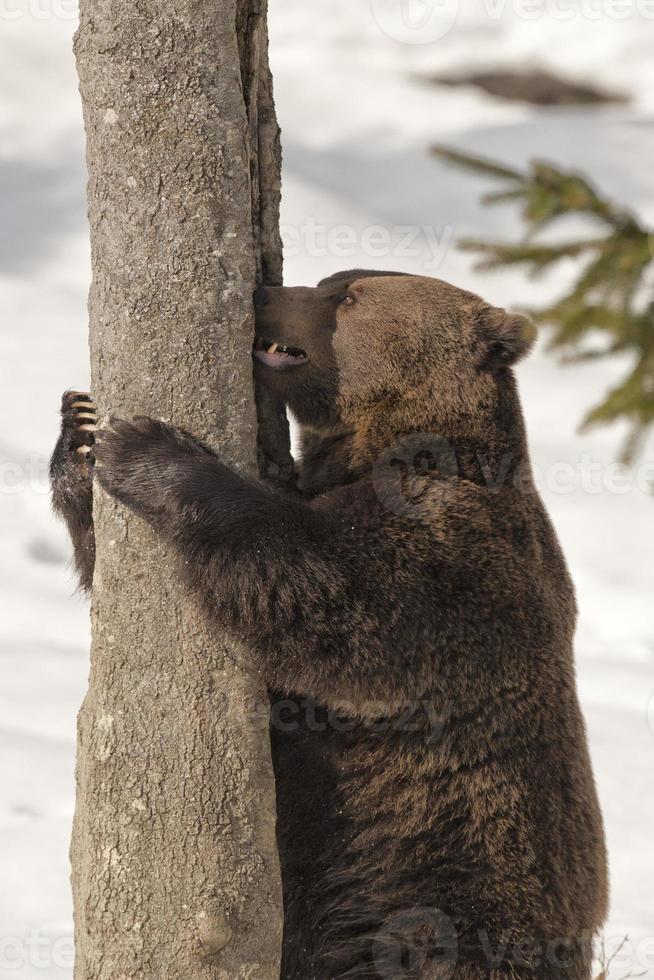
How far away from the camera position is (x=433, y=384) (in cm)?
439

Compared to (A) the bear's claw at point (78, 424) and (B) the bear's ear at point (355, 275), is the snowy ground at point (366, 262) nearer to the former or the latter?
(A) the bear's claw at point (78, 424)

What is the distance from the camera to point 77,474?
4488mm

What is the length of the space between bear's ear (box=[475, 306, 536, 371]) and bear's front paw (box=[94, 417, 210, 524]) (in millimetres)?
1221

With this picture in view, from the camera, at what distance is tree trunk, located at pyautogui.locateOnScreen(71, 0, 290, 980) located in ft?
11.7

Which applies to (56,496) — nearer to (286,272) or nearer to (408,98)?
(286,272)

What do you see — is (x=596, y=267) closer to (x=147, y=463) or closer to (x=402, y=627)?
(x=402, y=627)

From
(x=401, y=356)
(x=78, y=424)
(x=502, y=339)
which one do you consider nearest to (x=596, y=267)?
(x=502, y=339)

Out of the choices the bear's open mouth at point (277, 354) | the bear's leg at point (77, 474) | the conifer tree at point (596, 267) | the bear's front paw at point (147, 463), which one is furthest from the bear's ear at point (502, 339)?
the bear's leg at point (77, 474)

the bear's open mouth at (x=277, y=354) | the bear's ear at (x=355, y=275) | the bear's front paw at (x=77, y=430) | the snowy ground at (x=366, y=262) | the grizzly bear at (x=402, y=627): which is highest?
the snowy ground at (x=366, y=262)

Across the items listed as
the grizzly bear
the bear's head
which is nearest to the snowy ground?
the grizzly bear

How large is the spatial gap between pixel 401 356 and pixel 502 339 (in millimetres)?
369

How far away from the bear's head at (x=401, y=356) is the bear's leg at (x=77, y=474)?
76 centimetres

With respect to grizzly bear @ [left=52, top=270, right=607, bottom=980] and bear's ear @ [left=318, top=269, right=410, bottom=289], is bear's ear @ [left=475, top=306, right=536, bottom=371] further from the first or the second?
bear's ear @ [left=318, top=269, right=410, bottom=289]

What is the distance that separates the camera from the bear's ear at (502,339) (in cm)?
442
